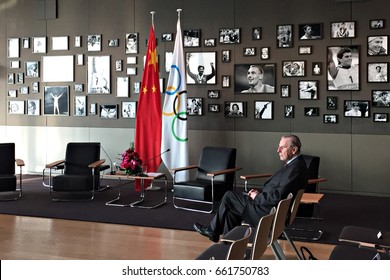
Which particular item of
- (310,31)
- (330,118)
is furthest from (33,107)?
(330,118)

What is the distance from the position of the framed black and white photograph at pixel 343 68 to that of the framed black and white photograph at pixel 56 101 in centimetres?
530

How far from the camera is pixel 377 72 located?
8.70m

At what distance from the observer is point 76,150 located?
8.96 metres

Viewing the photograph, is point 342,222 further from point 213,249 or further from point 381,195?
point 213,249

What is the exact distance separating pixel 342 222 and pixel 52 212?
396 cm

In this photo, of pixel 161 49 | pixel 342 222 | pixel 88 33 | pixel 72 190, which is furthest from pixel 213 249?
pixel 88 33

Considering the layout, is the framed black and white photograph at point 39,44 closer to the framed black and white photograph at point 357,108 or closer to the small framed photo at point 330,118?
the small framed photo at point 330,118

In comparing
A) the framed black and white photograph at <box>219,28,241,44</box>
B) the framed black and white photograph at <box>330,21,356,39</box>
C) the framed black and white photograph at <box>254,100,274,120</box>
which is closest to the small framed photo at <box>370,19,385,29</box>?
the framed black and white photograph at <box>330,21,356,39</box>

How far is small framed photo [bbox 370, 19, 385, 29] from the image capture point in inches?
340

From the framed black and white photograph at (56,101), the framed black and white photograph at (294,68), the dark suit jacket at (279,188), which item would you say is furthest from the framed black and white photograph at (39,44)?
the dark suit jacket at (279,188)

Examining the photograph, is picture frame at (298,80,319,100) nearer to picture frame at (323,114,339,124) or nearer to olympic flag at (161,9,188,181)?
picture frame at (323,114,339,124)

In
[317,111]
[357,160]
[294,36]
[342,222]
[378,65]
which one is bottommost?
[342,222]

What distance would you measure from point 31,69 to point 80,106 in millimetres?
1409

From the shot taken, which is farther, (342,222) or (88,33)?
(88,33)
